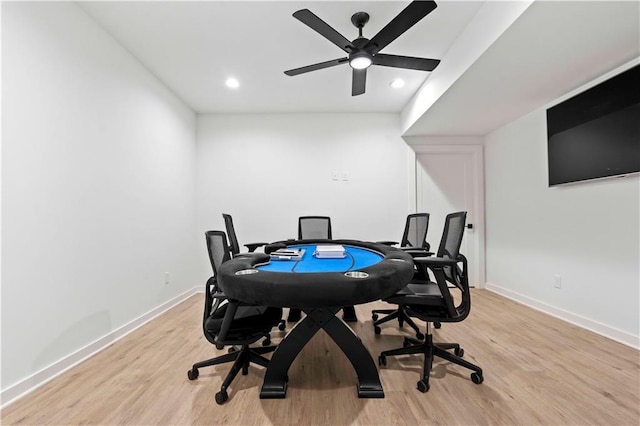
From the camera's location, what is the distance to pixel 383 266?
135cm

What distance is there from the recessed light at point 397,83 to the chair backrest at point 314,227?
188 cm

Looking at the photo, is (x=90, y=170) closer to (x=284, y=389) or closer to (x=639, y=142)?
(x=284, y=389)

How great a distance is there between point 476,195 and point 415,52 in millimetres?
2462

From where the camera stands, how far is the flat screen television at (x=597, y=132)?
6.89 ft

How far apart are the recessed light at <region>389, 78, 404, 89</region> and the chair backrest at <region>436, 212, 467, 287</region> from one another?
75.9 inches

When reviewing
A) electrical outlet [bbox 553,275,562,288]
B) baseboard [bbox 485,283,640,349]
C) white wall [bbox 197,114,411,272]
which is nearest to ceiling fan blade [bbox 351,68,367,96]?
white wall [bbox 197,114,411,272]

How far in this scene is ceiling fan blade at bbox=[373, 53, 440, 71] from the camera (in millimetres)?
2041

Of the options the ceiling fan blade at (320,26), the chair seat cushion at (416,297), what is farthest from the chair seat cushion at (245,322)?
the ceiling fan blade at (320,26)

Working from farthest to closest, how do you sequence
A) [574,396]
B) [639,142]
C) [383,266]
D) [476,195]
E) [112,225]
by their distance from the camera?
[476,195], [112,225], [639,142], [574,396], [383,266]

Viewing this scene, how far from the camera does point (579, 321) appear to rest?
2.55 m

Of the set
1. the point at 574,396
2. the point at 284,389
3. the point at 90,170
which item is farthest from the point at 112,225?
the point at 574,396

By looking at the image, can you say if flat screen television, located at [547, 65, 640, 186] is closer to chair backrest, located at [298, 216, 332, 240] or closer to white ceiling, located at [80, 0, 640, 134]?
white ceiling, located at [80, 0, 640, 134]

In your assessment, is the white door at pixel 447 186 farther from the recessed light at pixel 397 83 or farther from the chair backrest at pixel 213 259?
the chair backrest at pixel 213 259

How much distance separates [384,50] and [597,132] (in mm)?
2075
